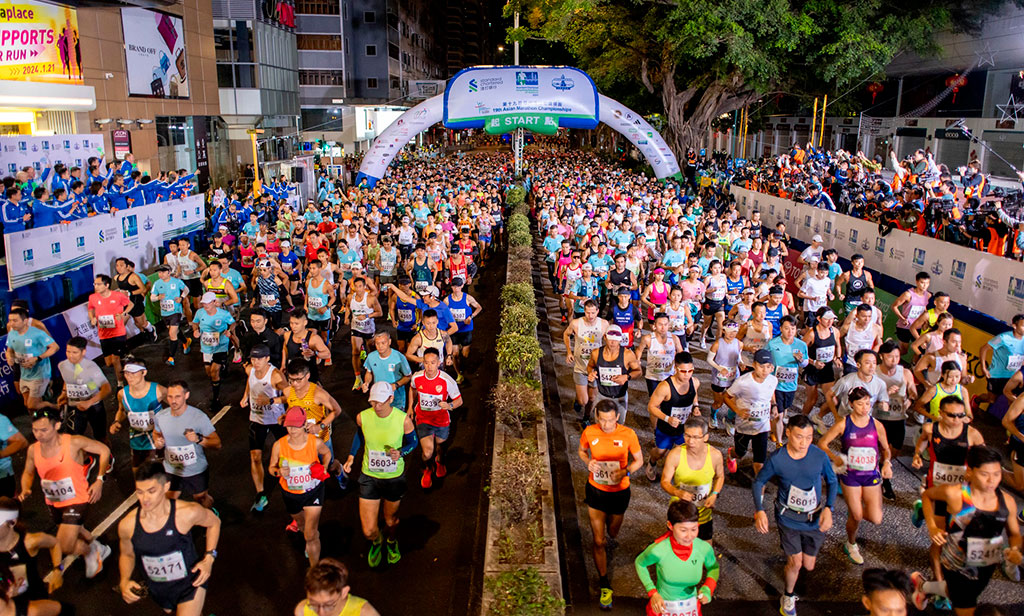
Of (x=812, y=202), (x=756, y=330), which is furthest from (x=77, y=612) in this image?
(x=812, y=202)

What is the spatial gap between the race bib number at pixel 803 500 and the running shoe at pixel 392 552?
312cm

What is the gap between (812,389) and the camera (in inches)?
336

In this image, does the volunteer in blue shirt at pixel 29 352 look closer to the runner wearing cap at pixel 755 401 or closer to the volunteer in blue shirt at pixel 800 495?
the runner wearing cap at pixel 755 401

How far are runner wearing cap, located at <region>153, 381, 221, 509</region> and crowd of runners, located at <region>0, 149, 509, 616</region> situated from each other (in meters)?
0.01

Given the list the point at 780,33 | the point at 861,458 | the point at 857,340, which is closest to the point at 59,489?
the point at 861,458

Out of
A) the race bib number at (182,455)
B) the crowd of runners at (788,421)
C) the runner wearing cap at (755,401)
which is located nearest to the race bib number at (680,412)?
the crowd of runners at (788,421)

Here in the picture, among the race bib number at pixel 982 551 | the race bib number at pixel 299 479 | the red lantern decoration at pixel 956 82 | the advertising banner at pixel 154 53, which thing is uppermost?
the advertising banner at pixel 154 53

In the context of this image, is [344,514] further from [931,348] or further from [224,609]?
[931,348]

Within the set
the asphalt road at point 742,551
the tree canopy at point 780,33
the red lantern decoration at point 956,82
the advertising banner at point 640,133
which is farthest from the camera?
the tree canopy at point 780,33

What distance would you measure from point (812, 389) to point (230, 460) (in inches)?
252

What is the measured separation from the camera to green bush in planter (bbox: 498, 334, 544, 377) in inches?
358

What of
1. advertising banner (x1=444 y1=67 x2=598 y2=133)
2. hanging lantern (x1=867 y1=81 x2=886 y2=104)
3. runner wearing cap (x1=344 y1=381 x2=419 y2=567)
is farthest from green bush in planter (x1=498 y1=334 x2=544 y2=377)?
hanging lantern (x1=867 y1=81 x2=886 y2=104)

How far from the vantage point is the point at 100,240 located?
1316cm

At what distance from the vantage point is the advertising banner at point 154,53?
26.4 metres
